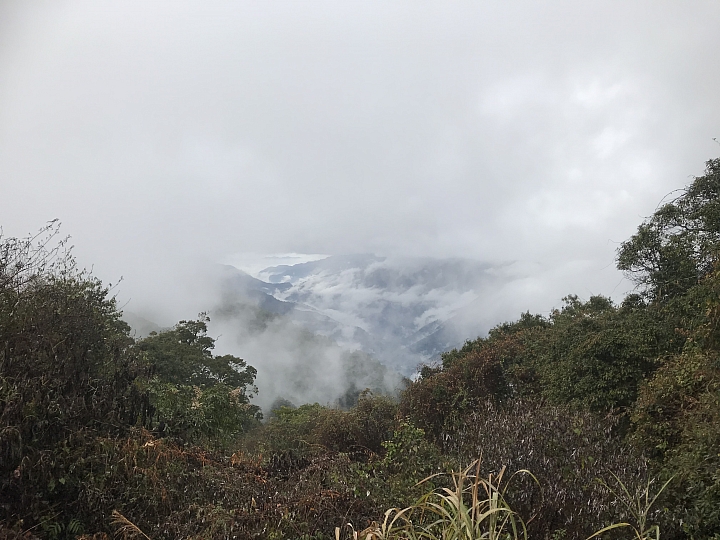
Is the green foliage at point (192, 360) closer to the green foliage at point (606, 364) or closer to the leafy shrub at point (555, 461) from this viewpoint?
the green foliage at point (606, 364)

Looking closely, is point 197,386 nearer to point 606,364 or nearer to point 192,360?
point 192,360

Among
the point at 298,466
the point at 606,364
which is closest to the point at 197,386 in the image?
the point at 298,466

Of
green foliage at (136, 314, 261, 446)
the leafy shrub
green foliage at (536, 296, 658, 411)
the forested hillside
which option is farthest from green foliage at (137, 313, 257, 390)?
the leafy shrub

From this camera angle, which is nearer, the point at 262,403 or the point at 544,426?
the point at 544,426

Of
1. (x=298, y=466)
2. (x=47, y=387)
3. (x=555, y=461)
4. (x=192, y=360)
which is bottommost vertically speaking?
(x=555, y=461)

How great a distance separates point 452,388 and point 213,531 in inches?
491

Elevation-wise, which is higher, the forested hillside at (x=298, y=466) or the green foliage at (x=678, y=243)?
the green foliage at (x=678, y=243)

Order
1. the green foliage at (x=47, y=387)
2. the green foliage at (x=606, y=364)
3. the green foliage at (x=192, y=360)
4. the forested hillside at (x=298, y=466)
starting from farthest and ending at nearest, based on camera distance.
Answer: the green foliage at (x=192, y=360)
the green foliage at (x=606, y=364)
the green foliage at (x=47, y=387)
the forested hillside at (x=298, y=466)

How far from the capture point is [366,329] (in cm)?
12606

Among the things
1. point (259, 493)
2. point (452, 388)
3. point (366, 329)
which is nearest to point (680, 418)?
point (259, 493)

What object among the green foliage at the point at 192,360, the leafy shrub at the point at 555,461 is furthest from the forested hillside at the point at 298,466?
the green foliage at the point at 192,360

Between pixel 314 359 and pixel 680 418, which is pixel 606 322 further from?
pixel 314 359

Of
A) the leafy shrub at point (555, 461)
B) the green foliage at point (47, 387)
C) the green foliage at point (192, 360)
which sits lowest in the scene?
the leafy shrub at point (555, 461)

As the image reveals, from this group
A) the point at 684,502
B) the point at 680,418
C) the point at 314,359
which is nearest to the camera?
the point at 684,502
